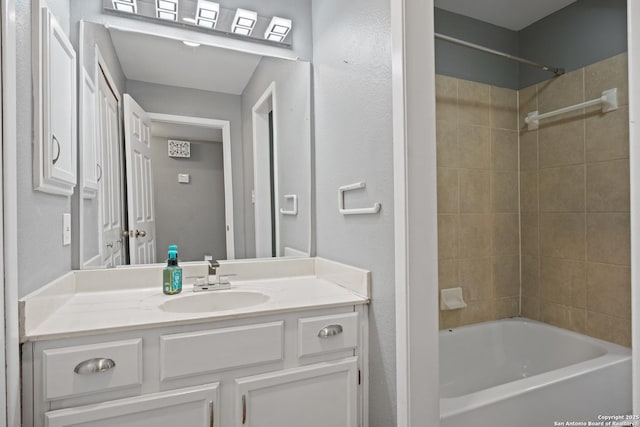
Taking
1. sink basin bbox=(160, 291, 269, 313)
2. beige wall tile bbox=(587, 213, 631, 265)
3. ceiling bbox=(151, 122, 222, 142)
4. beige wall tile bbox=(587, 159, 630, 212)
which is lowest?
sink basin bbox=(160, 291, 269, 313)

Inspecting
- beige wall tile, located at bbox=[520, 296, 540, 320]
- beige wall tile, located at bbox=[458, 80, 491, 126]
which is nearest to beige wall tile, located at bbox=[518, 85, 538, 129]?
beige wall tile, located at bbox=[458, 80, 491, 126]

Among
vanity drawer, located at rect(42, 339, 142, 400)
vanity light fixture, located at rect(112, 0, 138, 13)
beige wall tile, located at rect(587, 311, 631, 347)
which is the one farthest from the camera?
beige wall tile, located at rect(587, 311, 631, 347)

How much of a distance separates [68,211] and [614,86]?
281 cm

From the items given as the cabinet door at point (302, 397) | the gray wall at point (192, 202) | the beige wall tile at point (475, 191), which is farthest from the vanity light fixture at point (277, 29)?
the cabinet door at point (302, 397)

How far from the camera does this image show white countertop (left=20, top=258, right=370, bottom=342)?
1025 mm

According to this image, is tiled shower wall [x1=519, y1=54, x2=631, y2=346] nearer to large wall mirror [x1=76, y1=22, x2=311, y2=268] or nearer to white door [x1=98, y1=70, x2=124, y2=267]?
large wall mirror [x1=76, y1=22, x2=311, y2=268]

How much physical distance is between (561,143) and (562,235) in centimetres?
59

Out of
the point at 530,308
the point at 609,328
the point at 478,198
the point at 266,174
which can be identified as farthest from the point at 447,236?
the point at 266,174

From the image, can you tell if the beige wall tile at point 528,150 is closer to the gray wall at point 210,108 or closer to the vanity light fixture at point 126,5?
the gray wall at point 210,108

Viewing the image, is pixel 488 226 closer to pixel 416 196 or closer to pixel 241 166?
pixel 416 196

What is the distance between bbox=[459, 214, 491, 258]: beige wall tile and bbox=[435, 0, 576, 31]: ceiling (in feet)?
4.41

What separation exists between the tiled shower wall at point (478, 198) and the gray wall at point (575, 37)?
0.94 feet

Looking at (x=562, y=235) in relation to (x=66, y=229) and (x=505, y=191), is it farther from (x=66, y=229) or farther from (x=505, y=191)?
(x=66, y=229)

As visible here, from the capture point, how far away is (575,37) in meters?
2.15
